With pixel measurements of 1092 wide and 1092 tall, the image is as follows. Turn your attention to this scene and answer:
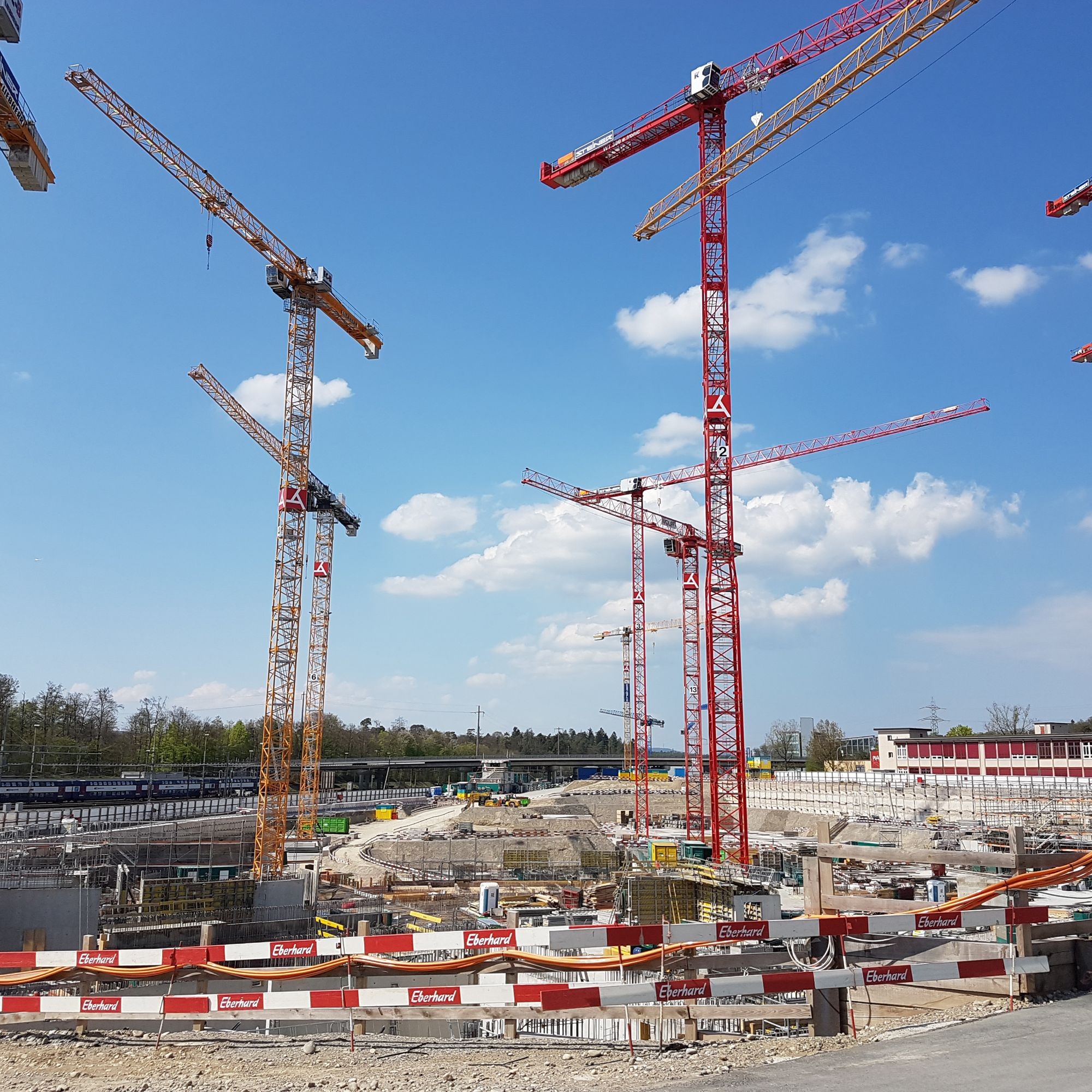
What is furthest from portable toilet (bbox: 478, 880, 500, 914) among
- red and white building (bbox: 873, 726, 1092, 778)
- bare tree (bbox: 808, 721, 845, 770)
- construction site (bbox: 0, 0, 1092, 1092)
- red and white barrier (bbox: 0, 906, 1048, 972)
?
bare tree (bbox: 808, 721, 845, 770)

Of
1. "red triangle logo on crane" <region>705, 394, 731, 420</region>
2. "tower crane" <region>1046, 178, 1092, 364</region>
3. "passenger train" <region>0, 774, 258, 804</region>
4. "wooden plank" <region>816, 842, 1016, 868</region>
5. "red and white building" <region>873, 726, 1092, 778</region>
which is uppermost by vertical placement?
"tower crane" <region>1046, 178, 1092, 364</region>

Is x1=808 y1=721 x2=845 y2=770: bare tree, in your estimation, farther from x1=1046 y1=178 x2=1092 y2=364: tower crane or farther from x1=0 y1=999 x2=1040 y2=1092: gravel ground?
x1=0 y1=999 x2=1040 y2=1092: gravel ground

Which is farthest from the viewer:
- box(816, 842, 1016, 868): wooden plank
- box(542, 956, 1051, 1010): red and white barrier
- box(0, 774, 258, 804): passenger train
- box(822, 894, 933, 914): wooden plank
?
box(0, 774, 258, 804): passenger train

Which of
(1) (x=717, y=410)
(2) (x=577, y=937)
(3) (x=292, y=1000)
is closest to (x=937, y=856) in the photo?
(2) (x=577, y=937)

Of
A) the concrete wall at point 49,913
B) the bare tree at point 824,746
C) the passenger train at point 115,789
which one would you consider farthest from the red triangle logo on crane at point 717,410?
the bare tree at point 824,746

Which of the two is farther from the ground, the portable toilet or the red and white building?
the red and white building

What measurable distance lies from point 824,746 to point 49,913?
10145 centimetres

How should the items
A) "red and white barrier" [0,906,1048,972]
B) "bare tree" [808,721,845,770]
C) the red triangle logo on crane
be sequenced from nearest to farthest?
"red and white barrier" [0,906,1048,972]
the red triangle logo on crane
"bare tree" [808,721,845,770]

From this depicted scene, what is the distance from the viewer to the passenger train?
63094 millimetres

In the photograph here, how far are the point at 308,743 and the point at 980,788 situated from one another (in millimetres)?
51135

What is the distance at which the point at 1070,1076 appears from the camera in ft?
20.3

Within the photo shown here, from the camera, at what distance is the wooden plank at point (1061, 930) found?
8.52m

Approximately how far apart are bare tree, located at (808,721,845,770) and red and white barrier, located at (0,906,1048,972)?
9849 cm

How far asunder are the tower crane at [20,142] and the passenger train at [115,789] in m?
47.7
